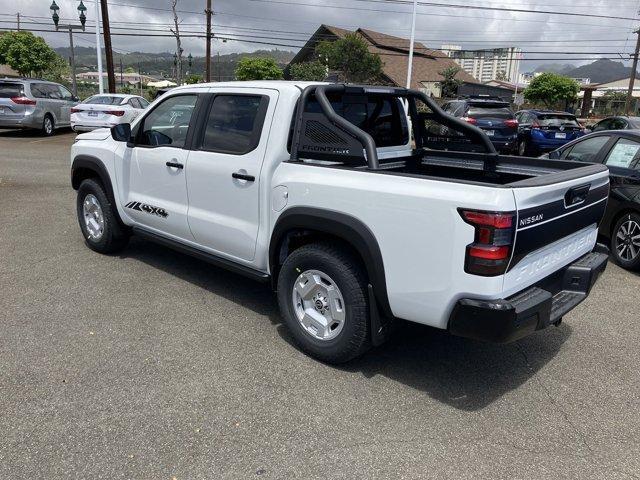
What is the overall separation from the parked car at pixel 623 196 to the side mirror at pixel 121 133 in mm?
5243

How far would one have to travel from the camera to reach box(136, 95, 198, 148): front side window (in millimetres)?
4766

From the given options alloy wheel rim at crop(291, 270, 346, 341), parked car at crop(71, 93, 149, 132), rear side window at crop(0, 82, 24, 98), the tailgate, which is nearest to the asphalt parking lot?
alloy wheel rim at crop(291, 270, 346, 341)

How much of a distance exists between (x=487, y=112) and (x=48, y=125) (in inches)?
559

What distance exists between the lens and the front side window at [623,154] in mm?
6242

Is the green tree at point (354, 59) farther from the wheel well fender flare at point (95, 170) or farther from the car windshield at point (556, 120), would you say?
the wheel well fender flare at point (95, 170)

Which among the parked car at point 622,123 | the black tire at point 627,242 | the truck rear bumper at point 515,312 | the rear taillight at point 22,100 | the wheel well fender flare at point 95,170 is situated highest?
the parked car at point 622,123

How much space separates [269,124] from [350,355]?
1.75 m

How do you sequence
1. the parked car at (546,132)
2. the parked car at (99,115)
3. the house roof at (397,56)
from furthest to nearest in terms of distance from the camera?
the house roof at (397,56) → the parked car at (99,115) → the parked car at (546,132)

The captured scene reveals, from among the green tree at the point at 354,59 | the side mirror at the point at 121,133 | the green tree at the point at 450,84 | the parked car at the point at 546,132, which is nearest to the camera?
the side mirror at the point at 121,133

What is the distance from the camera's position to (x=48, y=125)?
60.8 ft

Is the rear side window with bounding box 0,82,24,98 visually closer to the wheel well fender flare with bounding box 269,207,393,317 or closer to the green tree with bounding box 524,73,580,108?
the wheel well fender flare with bounding box 269,207,393,317

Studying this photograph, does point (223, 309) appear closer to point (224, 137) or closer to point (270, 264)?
point (270, 264)

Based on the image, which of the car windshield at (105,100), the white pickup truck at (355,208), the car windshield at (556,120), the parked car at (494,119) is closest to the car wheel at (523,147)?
the parked car at (494,119)

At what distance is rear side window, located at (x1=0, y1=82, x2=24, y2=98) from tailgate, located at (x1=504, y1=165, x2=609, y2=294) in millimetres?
17868
